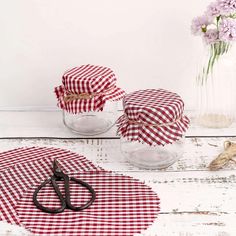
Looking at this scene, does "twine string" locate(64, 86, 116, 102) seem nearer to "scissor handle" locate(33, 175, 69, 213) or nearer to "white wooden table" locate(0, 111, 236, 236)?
"white wooden table" locate(0, 111, 236, 236)

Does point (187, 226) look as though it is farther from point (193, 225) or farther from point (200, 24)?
point (200, 24)

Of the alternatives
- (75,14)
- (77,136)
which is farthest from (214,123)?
(75,14)

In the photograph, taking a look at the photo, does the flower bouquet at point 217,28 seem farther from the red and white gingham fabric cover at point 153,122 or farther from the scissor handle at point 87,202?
the scissor handle at point 87,202

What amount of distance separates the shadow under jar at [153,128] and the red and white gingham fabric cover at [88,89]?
87 millimetres

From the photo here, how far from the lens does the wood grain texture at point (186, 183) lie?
3.54ft

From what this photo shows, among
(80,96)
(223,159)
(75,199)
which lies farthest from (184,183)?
(80,96)

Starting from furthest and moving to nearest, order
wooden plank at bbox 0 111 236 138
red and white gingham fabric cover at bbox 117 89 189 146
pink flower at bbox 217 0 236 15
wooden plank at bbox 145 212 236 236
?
wooden plank at bbox 0 111 236 138 → pink flower at bbox 217 0 236 15 → red and white gingham fabric cover at bbox 117 89 189 146 → wooden plank at bbox 145 212 236 236

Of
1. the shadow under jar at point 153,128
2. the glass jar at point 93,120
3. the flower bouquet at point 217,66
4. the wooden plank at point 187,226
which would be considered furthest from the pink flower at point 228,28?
the wooden plank at point 187,226

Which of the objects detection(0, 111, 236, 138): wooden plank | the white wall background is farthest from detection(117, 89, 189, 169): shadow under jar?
the white wall background

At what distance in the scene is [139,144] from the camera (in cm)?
137

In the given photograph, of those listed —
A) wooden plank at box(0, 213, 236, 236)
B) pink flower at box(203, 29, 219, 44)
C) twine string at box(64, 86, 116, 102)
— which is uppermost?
pink flower at box(203, 29, 219, 44)

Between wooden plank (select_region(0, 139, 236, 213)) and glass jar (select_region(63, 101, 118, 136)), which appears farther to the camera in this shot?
glass jar (select_region(63, 101, 118, 136))

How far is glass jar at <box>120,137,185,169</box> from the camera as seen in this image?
4.26 feet

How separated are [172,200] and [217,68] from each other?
1.40 ft
